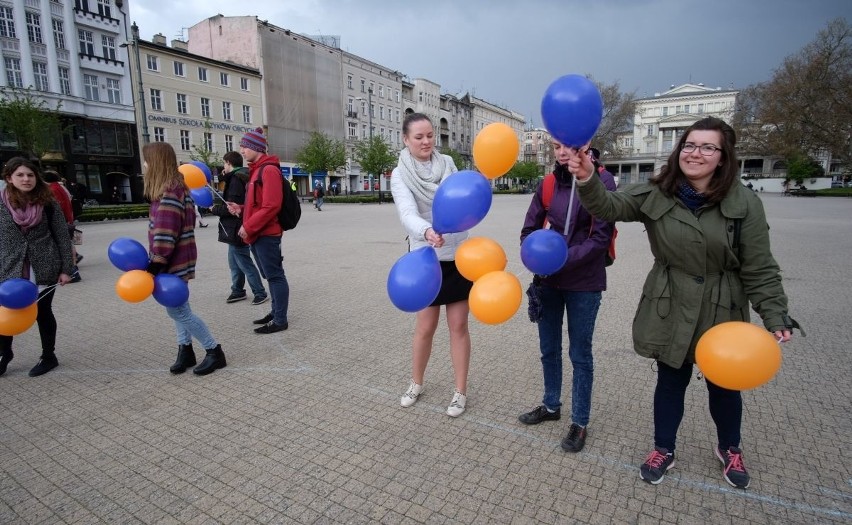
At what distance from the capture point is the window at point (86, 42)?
101 feet

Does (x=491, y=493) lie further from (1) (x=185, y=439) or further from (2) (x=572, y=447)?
(1) (x=185, y=439)

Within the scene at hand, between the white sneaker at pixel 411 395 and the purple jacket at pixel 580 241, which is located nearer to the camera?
the purple jacket at pixel 580 241

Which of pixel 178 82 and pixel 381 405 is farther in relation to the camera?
pixel 178 82

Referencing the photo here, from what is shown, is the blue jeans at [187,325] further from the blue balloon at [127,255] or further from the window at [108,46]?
the window at [108,46]

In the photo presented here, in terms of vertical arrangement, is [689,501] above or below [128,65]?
below

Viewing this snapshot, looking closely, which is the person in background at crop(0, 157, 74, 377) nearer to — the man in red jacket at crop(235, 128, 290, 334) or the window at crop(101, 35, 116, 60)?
the man in red jacket at crop(235, 128, 290, 334)

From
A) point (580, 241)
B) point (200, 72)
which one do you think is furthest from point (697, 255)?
point (200, 72)

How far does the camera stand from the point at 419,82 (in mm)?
64250

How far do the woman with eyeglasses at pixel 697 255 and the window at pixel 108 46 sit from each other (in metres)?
40.6

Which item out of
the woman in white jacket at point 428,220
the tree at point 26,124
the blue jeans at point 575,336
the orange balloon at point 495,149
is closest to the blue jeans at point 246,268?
the woman in white jacket at point 428,220

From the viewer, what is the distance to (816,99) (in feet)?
98.4

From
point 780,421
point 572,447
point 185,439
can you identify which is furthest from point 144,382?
point 780,421

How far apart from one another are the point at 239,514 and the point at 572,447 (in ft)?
6.06

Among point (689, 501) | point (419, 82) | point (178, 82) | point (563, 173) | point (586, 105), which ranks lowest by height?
point (689, 501)
